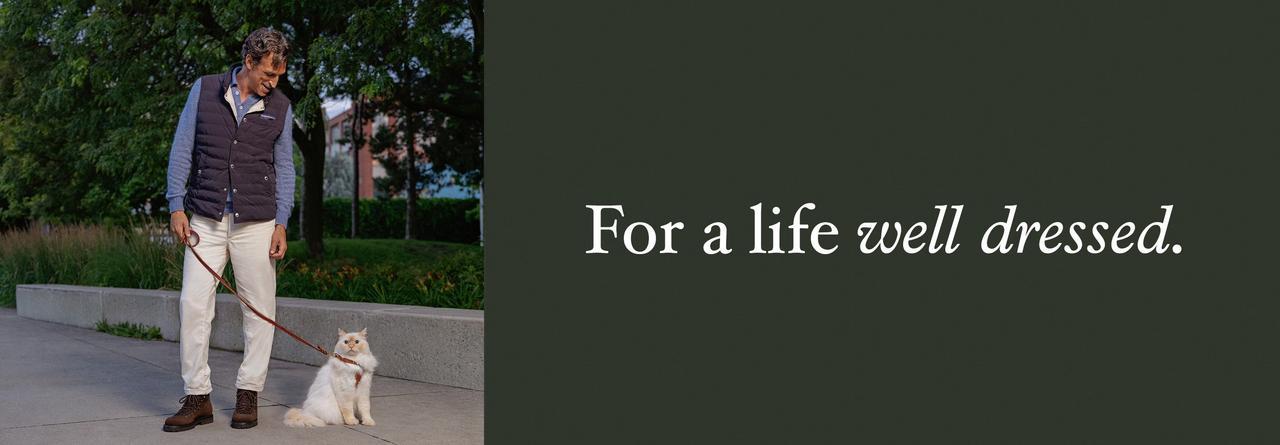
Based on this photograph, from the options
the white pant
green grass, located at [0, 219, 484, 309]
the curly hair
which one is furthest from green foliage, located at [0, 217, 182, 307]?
the curly hair

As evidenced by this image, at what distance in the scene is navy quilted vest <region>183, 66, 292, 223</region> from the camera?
5.26 metres

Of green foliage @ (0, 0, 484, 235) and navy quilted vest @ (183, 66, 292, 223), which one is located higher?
green foliage @ (0, 0, 484, 235)

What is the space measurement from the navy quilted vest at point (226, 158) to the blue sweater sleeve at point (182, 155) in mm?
32

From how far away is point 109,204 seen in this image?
67.7ft

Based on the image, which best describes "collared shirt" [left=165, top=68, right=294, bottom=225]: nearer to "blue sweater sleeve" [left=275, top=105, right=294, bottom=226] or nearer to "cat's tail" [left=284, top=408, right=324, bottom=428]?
"blue sweater sleeve" [left=275, top=105, right=294, bottom=226]

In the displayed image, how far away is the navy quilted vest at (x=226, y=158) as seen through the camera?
526cm

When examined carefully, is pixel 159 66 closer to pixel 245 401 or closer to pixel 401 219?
pixel 245 401

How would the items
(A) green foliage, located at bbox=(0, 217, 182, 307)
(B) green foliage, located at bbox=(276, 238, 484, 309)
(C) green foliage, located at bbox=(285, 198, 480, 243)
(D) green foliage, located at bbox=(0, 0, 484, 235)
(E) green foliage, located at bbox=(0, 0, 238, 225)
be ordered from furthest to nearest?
(C) green foliage, located at bbox=(285, 198, 480, 243), (E) green foliage, located at bbox=(0, 0, 238, 225), (D) green foliage, located at bbox=(0, 0, 484, 235), (A) green foliage, located at bbox=(0, 217, 182, 307), (B) green foliage, located at bbox=(276, 238, 484, 309)

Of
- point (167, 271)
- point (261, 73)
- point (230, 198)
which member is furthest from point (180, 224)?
point (167, 271)

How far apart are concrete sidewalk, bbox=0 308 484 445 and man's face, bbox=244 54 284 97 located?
166 cm

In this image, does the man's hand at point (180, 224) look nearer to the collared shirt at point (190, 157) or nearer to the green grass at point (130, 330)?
the collared shirt at point (190, 157)

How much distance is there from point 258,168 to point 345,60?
6.51m

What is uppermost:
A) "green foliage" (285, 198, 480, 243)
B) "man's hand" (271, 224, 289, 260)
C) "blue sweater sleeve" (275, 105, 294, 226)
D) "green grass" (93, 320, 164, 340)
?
"green foliage" (285, 198, 480, 243)

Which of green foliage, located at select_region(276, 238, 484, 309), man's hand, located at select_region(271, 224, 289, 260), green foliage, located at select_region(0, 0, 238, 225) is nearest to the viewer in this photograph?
man's hand, located at select_region(271, 224, 289, 260)
